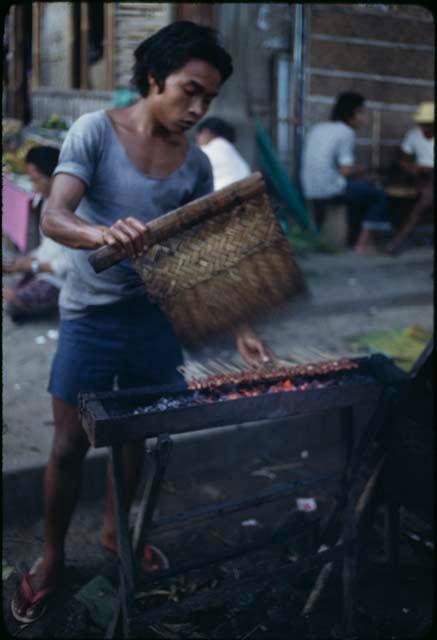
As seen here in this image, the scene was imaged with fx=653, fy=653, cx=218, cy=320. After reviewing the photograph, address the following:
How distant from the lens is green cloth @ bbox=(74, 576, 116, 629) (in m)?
2.98

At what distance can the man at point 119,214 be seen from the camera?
8.58 ft

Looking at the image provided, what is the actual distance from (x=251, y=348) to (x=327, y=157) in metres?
6.73

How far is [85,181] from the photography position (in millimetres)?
2576

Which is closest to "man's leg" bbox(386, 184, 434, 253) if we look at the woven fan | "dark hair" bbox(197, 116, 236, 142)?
"dark hair" bbox(197, 116, 236, 142)

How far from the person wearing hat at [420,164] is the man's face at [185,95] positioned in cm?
710

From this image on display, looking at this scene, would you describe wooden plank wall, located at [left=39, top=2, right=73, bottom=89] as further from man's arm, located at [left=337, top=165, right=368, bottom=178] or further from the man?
the man

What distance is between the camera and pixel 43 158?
562cm

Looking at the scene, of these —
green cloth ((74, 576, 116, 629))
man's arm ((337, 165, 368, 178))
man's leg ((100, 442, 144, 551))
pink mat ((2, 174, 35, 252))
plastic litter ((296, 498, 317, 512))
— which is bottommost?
green cloth ((74, 576, 116, 629))

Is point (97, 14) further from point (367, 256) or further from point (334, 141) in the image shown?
point (367, 256)

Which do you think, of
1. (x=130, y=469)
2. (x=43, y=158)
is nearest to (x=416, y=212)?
(x=43, y=158)

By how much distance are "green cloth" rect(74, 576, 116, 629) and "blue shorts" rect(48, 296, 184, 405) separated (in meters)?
0.95

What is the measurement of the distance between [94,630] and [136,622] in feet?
1.86

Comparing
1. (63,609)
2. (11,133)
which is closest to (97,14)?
(11,133)

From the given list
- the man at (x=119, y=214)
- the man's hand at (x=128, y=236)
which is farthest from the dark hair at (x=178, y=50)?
the man's hand at (x=128, y=236)
